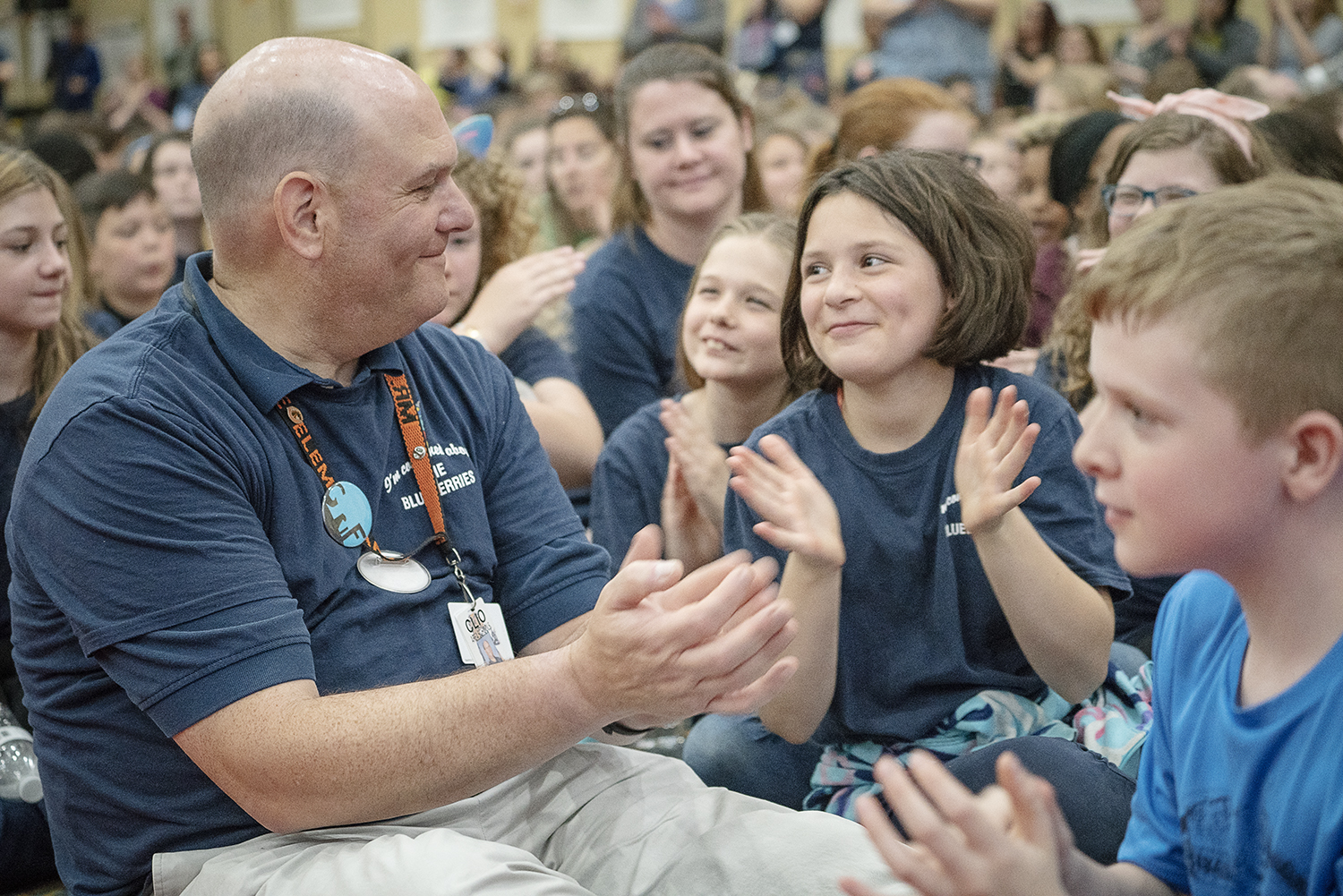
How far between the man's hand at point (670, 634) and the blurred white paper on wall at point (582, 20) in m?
9.52

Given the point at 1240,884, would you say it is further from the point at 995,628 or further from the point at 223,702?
the point at 223,702

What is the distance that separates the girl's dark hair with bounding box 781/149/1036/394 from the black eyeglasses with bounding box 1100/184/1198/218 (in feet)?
2.20

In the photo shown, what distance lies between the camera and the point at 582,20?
10.2 m

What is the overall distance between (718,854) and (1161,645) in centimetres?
52

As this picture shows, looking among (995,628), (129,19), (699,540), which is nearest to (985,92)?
(699,540)

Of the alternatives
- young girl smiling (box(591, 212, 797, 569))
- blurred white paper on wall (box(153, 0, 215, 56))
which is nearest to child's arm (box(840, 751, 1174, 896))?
young girl smiling (box(591, 212, 797, 569))

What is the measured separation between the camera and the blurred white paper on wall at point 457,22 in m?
10.4

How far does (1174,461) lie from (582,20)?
32.5 feet

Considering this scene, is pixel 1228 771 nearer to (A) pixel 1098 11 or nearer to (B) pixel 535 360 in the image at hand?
(B) pixel 535 360

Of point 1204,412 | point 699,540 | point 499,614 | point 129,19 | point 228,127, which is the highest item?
point 129,19

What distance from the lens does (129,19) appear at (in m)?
11.8

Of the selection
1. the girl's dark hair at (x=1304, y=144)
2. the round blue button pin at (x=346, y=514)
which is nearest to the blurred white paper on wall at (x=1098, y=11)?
the girl's dark hair at (x=1304, y=144)

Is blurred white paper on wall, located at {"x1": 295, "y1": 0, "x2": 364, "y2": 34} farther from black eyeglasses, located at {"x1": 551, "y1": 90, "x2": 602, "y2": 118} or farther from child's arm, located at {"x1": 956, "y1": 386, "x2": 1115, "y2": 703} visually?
child's arm, located at {"x1": 956, "y1": 386, "x2": 1115, "y2": 703}

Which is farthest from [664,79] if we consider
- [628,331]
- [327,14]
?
[327,14]
